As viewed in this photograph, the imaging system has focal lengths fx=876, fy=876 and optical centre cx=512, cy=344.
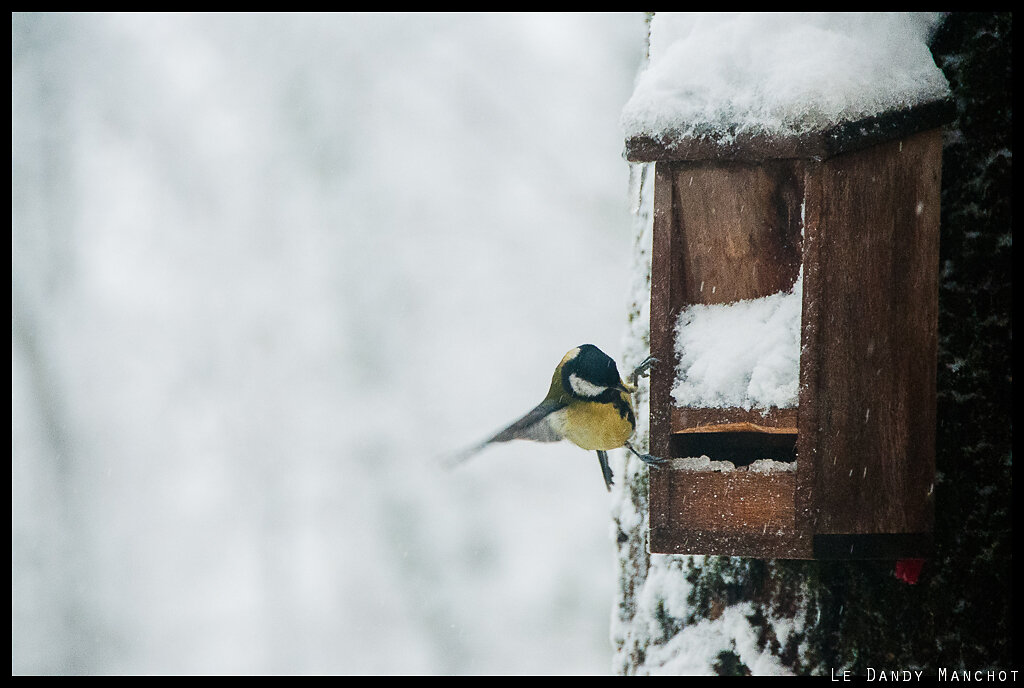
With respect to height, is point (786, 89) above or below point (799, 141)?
above

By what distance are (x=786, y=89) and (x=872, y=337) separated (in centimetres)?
57

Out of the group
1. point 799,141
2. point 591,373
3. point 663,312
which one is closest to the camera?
point 799,141

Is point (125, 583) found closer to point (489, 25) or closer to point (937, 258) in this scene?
point (489, 25)

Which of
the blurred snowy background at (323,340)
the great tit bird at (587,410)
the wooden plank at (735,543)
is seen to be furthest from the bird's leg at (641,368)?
the blurred snowy background at (323,340)

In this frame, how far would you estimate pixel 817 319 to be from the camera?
73.0 inches

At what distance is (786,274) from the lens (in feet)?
6.79

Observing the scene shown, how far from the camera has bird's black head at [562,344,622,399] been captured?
246 cm

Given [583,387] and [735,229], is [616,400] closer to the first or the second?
[583,387]

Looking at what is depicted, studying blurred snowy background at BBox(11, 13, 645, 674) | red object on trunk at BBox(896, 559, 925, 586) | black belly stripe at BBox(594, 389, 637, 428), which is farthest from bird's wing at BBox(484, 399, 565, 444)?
blurred snowy background at BBox(11, 13, 645, 674)

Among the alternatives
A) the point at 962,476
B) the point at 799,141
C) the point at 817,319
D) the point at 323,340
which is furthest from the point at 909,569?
the point at 323,340

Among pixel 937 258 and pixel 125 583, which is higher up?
pixel 937 258

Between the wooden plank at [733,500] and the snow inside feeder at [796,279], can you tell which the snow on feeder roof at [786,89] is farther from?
the wooden plank at [733,500]
